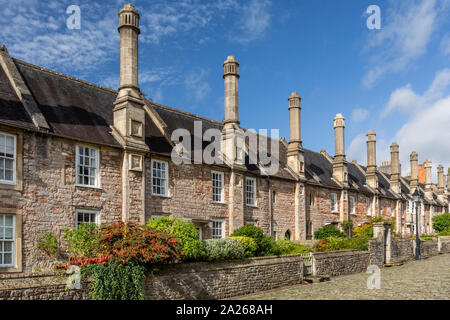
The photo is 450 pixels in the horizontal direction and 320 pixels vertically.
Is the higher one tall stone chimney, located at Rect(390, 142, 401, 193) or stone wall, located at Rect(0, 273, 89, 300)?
tall stone chimney, located at Rect(390, 142, 401, 193)

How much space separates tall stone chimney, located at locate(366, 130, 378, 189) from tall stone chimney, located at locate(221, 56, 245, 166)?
21.8m

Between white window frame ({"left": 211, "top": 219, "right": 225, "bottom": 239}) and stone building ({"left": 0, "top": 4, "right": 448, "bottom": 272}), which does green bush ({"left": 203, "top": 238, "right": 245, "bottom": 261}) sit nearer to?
stone building ({"left": 0, "top": 4, "right": 448, "bottom": 272})

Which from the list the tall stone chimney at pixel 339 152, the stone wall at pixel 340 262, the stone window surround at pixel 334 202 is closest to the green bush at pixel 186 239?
the stone wall at pixel 340 262

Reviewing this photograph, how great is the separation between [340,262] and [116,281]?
46.5 feet

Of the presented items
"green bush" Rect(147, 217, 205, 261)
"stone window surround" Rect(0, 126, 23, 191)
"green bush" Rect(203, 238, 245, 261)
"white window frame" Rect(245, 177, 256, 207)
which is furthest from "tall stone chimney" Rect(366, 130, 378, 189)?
"stone window surround" Rect(0, 126, 23, 191)

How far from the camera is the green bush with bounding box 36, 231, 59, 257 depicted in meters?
16.8

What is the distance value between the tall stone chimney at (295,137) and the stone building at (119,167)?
76mm

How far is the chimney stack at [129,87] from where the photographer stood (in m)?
20.7

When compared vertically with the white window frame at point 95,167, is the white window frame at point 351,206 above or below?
below

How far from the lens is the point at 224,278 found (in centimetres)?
1609

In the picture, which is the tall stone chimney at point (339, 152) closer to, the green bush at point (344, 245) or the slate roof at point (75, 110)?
the green bush at point (344, 245)

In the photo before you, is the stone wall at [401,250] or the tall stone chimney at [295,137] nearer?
the stone wall at [401,250]

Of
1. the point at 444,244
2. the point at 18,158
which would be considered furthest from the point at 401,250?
the point at 18,158
